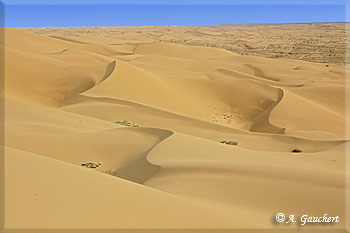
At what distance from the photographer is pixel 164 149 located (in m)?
9.05

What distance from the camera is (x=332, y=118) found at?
18266mm

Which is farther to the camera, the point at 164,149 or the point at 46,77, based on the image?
the point at 46,77

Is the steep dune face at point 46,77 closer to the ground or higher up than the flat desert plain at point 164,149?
higher up

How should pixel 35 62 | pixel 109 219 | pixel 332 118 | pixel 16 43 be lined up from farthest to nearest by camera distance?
pixel 16 43 < pixel 35 62 < pixel 332 118 < pixel 109 219

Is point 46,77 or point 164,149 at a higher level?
point 46,77

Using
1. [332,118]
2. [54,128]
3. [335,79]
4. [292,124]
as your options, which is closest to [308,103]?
[332,118]

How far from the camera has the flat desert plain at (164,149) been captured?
14.6 ft

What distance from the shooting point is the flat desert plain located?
4.45 meters

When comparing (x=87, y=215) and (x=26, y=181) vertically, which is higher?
(x=26, y=181)

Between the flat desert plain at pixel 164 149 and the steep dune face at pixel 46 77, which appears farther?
the steep dune face at pixel 46 77

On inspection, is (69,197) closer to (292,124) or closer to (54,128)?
(54,128)

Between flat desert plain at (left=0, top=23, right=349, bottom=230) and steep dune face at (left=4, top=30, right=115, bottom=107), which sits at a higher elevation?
steep dune face at (left=4, top=30, right=115, bottom=107)

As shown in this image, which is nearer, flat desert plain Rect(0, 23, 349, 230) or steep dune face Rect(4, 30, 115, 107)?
flat desert plain Rect(0, 23, 349, 230)

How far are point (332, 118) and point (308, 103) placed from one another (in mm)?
1636
